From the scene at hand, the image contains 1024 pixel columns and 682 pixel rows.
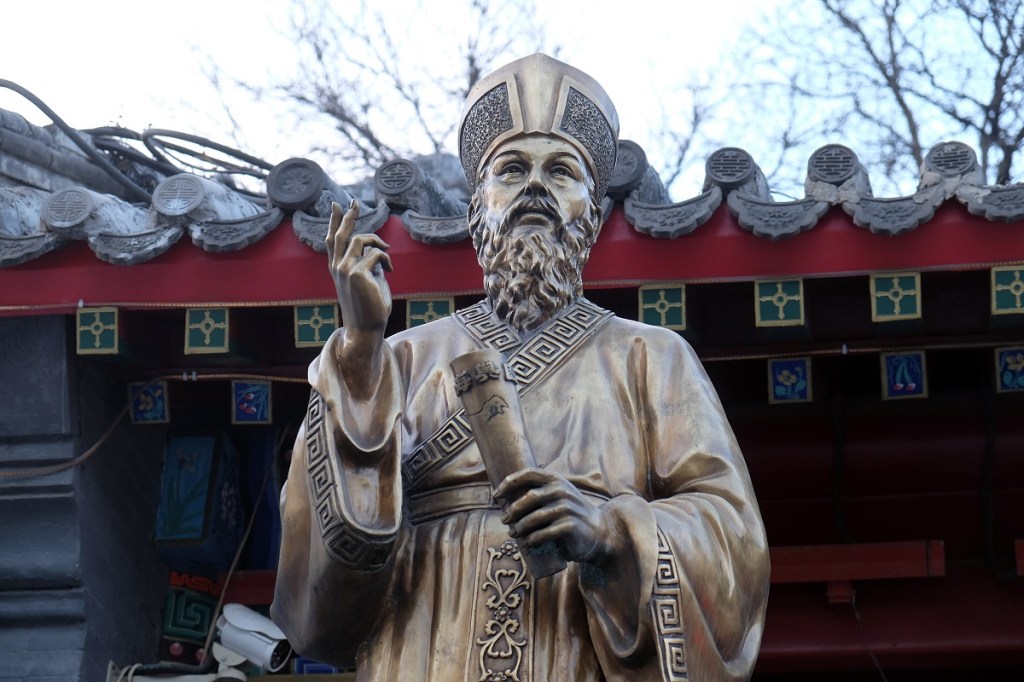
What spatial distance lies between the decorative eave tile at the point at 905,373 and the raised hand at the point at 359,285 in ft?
10.7

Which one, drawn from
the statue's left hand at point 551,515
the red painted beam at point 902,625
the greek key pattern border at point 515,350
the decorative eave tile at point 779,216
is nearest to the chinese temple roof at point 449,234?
the decorative eave tile at point 779,216

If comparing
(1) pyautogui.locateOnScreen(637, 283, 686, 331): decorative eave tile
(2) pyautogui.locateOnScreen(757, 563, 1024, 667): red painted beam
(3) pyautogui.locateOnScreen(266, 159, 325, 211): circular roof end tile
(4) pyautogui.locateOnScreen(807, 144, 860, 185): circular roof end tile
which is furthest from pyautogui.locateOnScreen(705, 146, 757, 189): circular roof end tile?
(2) pyautogui.locateOnScreen(757, 563, 1024, 667): red painted beam

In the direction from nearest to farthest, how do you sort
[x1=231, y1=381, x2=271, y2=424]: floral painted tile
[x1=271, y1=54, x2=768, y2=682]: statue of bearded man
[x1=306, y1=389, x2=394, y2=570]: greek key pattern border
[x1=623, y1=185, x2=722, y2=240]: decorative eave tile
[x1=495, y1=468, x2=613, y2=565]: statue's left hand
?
1. [x1=495, y1=468, x2=613, y2=565]: statue's left hand
2. [x1=271, y1=54, x2=768, y2=682]: statue of bearded man
3. [x1=306, y1=389, x2=394, y2=570]: greek key pattern border
4. [x1=623, y1=185, x2=722, y2=240]: decorative eave tile
5. [x1=231, y1=381, x2=271, y2=424]: floral painted tile

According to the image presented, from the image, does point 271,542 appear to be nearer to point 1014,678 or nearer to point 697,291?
point 697,291

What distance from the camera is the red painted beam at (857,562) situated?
22.9 feet

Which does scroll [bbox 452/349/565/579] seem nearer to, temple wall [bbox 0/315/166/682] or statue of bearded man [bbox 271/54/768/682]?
statue of bearded man [bbox 271/54/768/682]

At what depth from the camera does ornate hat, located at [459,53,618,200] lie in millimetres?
4117

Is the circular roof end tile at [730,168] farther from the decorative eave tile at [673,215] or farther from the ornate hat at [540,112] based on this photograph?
the ornate hat at [540,112]

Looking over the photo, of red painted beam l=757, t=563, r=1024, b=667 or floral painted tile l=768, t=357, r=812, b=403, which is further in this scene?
red painted beam l=757, t=563, r=1024, b=667

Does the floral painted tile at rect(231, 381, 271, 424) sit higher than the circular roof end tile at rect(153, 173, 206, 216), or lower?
lower

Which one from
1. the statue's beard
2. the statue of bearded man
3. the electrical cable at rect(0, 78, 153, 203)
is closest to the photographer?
the statue of bearded man

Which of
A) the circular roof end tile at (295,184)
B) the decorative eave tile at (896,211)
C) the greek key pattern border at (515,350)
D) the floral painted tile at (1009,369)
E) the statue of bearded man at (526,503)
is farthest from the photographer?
the floral painted tile at (1009,369)

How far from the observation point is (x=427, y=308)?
249 inches

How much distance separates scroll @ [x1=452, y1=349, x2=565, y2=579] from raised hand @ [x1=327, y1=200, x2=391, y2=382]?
250mm
